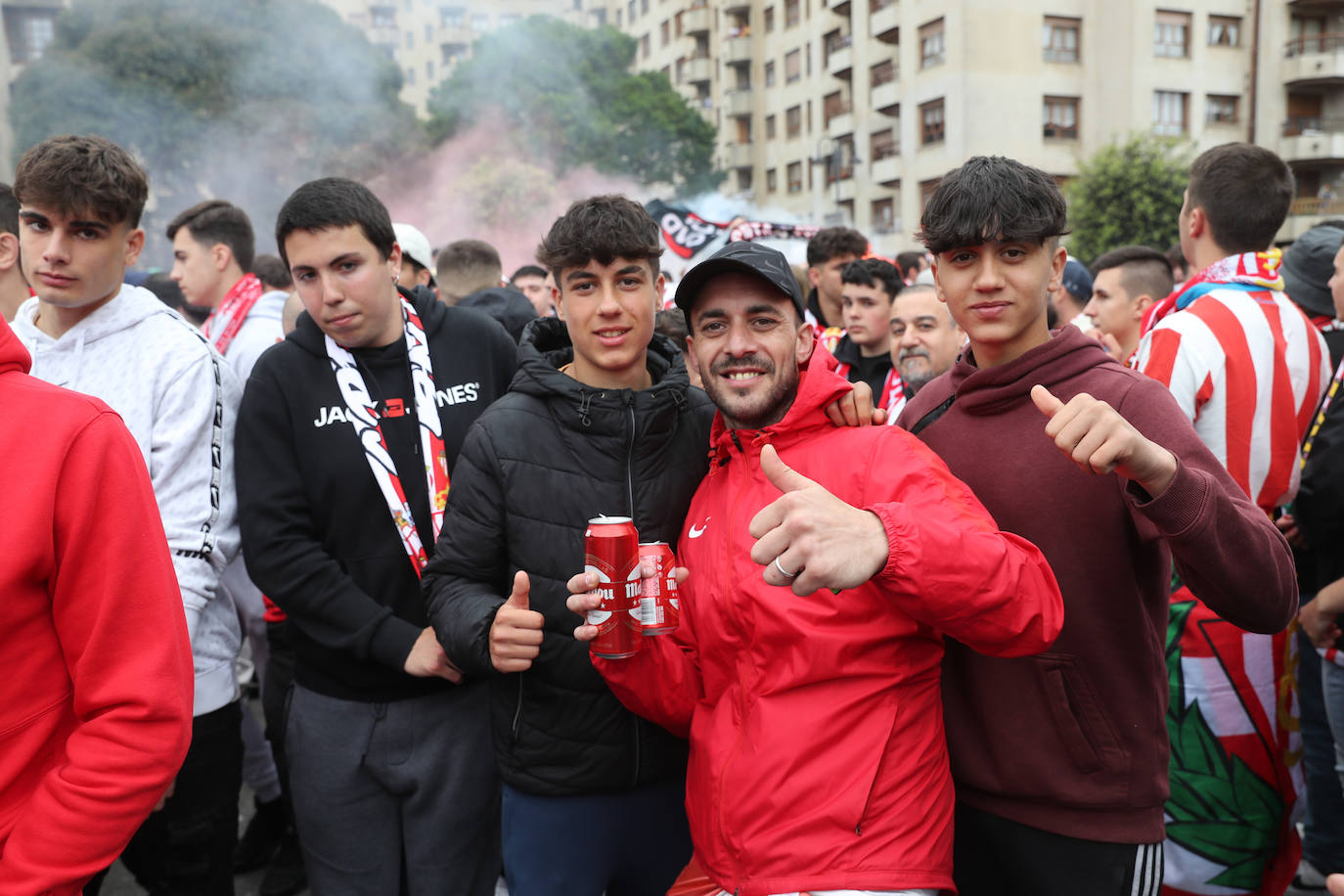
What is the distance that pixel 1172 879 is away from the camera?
10.6 ft

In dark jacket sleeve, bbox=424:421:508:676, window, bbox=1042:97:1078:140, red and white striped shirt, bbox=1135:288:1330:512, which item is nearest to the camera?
dark jacket sleeve, bbox=424:421:508:676

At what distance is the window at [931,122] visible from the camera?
120 ft

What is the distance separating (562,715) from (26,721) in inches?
49.2

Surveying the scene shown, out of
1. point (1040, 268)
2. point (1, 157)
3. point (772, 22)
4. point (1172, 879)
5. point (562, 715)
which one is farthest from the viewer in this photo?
point (772, 22)

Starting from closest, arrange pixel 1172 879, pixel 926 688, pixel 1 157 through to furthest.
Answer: pixel 926 688
pixel 1172 879
pixel 1 157

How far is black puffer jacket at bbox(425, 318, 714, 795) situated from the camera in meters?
2.61

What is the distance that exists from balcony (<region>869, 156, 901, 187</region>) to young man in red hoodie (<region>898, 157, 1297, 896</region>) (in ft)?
126

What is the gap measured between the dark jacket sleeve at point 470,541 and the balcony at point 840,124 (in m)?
42.5

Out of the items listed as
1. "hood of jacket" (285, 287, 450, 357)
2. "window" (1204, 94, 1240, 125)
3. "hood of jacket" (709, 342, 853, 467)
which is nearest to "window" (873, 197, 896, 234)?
"window" (1204, 94, 1240, 125)

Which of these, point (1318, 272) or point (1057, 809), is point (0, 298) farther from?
point (1318, 272)

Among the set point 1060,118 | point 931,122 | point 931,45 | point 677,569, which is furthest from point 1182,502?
point 931,45

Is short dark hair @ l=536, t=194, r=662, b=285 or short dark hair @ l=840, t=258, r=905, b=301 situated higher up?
short dark hair @ l=536, t=194, r=662, b=285

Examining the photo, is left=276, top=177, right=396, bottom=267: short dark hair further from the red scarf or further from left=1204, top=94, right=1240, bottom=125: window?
left=1204, top=94, right=1240, bottom=125: window

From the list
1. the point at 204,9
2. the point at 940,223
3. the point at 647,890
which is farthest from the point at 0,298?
the point at 204,9
